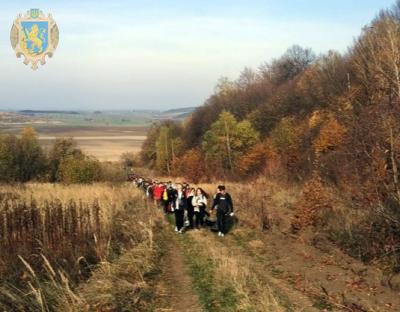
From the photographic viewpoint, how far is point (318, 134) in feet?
147

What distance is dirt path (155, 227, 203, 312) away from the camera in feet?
32.8

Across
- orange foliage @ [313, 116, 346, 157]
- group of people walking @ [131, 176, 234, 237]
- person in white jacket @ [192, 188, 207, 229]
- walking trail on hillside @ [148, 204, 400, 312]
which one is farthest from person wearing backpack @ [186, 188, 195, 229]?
orange foliage @ [313, 116, 346, 157]

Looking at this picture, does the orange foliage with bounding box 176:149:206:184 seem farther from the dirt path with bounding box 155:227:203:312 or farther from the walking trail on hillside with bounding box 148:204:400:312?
the dirt path with bounding box 155:227:203:312

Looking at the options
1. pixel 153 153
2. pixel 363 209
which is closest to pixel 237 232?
pixel 363 209

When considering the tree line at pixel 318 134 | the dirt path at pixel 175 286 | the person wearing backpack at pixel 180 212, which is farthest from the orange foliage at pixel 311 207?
the dirt path at pixel 175 286

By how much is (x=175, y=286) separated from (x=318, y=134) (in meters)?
35.4

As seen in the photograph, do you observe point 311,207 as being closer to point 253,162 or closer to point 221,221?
point 221,221

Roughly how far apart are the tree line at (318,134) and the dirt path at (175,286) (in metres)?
4.80

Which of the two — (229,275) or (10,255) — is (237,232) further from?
(10,255)

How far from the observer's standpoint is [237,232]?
60.0 feet

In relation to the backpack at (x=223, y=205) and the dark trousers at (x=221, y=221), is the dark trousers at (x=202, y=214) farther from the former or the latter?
the dark trousers at (x=221, y=221)

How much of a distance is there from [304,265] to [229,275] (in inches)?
109

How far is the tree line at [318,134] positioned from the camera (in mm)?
13281

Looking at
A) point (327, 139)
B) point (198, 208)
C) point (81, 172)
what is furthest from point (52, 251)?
point (327, 139)
